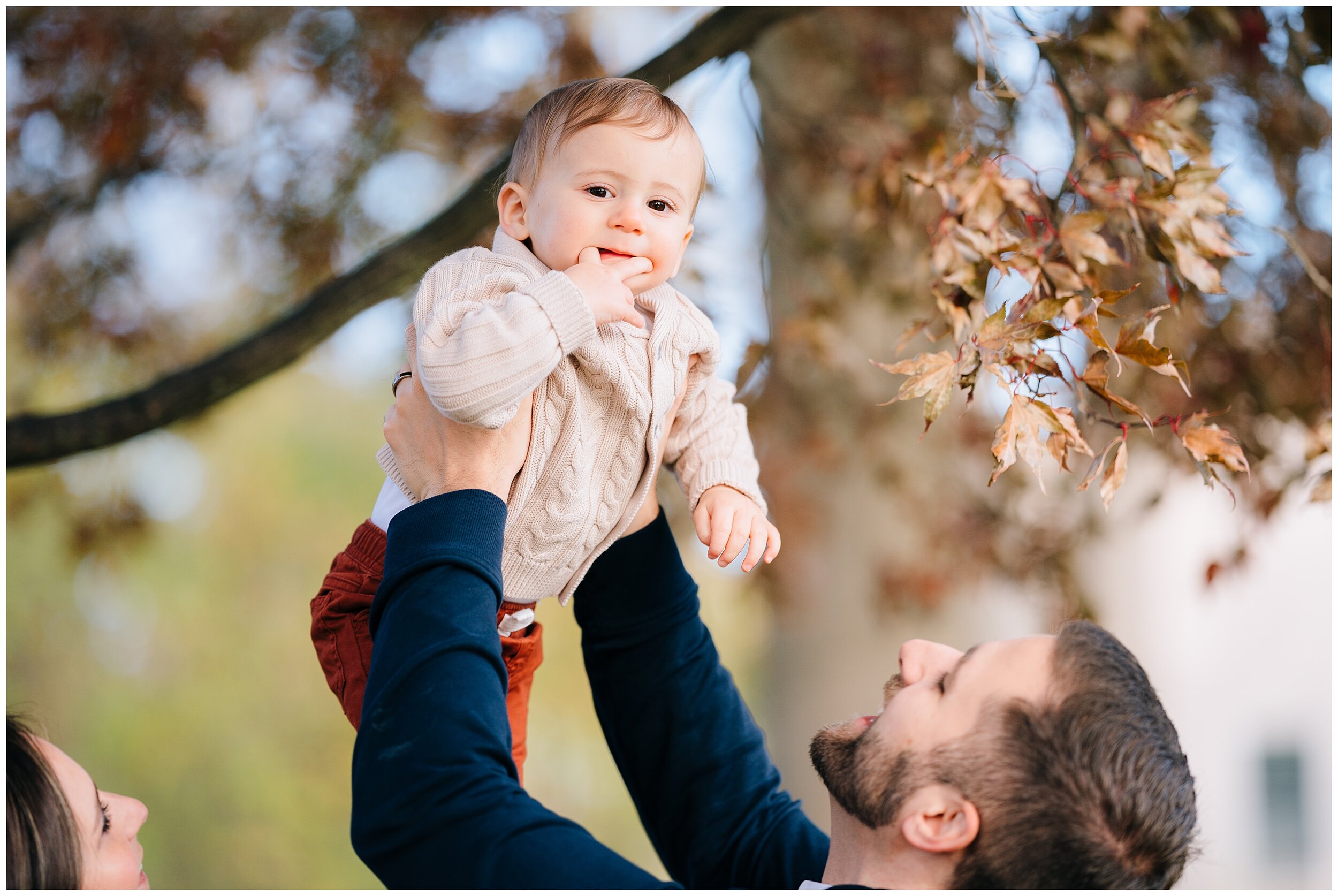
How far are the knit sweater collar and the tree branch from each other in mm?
908

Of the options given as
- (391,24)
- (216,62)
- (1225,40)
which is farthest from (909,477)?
(216,62)

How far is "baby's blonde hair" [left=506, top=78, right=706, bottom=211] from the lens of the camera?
4.93 ft

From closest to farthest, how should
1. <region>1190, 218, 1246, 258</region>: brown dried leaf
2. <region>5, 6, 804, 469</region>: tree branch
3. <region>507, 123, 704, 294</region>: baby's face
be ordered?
<region>507, 123, 704, 294</region>: baby's face, <region>1190, 218, 1246, 258</region>: brown dried leaf, <region>5, 6, 804, 469</region>: tree branch

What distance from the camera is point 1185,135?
183 centimetres

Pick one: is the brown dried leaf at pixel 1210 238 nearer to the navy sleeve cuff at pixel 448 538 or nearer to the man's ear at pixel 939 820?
the man's ear at pixel 939 820

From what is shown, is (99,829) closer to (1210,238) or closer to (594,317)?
(594,317)

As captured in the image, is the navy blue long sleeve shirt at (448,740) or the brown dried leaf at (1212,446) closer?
the navy blue long sleeve shirt at (448,740)

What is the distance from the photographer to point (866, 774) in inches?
62.1

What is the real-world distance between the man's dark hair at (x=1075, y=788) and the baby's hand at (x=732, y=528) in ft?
1.28

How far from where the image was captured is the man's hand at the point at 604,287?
1.39 meters

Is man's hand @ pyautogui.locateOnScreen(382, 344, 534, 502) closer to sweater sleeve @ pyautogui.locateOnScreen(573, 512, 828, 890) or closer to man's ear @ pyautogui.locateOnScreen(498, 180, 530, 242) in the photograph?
man's ear @ pyautogui.locateOnScreen(498, 180, 530, 242)

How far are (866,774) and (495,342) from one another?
2.75 feet

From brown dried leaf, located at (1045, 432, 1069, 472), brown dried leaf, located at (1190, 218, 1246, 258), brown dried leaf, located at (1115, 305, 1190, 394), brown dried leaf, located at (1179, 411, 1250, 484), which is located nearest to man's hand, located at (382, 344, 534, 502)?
brown dried leaf, located at (1045, 432, 1069, 472)

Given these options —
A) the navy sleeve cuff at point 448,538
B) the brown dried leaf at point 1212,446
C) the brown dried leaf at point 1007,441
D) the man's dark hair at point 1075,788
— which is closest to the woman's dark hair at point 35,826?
the navy sleeve cuff at point 448,538
